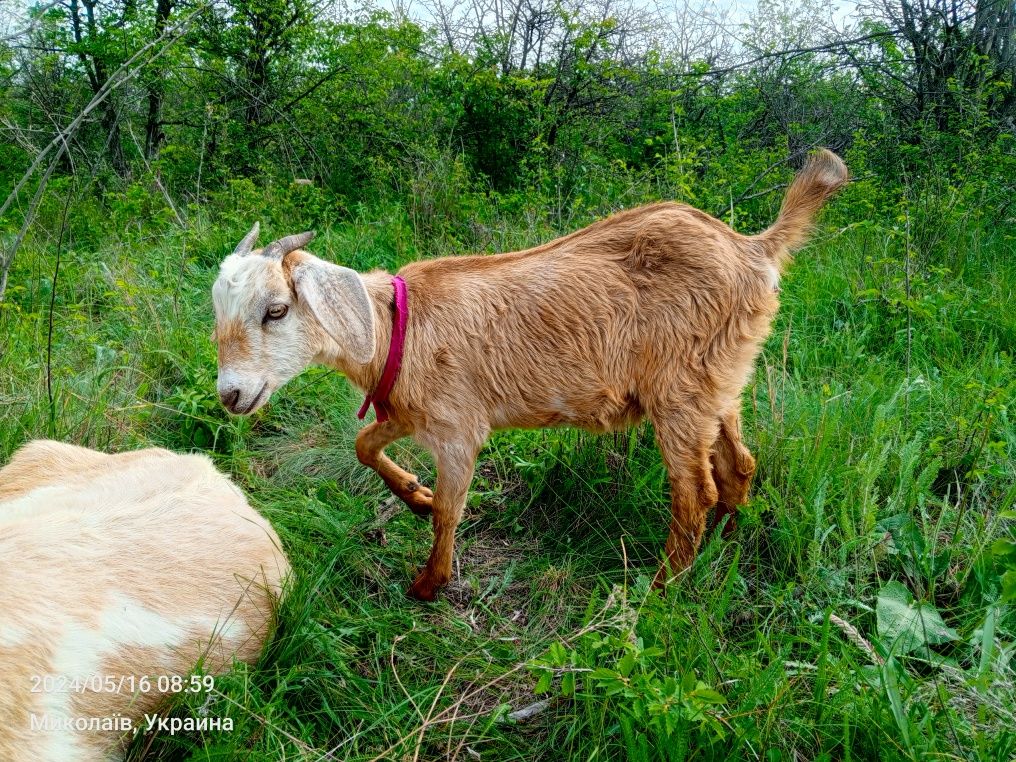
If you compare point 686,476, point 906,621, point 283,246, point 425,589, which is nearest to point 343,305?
point 283,246

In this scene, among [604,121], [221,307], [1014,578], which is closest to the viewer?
[1014,578]

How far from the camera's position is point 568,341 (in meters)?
2.86

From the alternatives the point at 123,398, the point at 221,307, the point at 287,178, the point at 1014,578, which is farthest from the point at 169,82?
the point at 1014,578

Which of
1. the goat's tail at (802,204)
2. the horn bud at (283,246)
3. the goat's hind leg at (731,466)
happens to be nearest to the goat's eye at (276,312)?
the horn bud at (283,246)

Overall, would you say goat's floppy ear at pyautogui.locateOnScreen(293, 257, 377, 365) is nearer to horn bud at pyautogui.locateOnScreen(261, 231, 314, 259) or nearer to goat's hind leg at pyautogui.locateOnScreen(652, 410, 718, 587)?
horn bud at pyautogui.locateOnScreen(261, 231, 314, 259)

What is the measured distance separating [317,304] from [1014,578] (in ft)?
7.42

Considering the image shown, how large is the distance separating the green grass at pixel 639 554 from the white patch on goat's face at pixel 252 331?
0.71 metres

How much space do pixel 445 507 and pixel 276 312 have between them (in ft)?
3.24

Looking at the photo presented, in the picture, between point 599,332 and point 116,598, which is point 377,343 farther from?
point 116,598

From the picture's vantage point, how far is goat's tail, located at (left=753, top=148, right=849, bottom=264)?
301 centimetres

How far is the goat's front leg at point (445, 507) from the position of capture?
109 inches

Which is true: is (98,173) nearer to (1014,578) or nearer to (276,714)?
(276,714)

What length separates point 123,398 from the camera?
145 inches

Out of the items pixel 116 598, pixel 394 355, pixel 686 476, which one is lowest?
pixel 116 598
